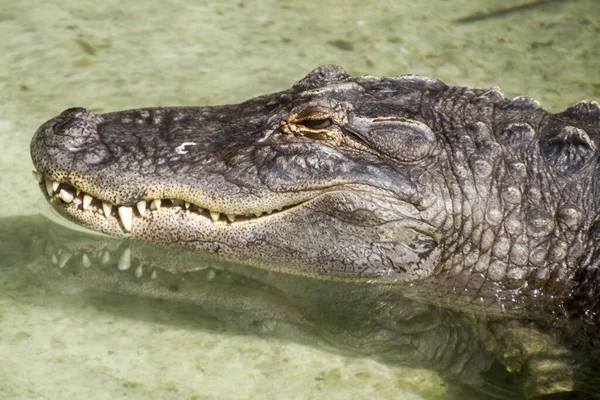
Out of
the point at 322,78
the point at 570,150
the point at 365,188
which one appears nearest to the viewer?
the point at 365,188

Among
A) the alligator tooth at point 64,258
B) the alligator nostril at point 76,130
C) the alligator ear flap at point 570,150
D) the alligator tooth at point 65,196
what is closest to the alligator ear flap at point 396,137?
the alligator ear flap at point 570,150

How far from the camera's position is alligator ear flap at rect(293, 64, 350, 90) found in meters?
5.03

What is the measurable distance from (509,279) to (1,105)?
3927mm

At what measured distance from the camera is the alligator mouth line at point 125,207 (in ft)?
14.9

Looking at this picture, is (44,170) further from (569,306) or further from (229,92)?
(569,306)

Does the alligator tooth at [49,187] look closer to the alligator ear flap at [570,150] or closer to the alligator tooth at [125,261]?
the alligator tooth at [125,261]

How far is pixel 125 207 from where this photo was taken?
14.8ft

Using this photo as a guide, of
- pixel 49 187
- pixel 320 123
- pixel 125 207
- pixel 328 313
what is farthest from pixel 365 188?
pixel 49 187

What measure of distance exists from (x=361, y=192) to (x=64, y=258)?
→ 1888 millimetres

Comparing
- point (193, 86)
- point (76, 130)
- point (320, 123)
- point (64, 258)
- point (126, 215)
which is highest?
point (320, 123)

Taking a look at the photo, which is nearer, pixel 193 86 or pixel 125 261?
pixel 125 261

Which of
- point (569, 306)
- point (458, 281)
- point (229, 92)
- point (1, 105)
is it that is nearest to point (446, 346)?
point (458, 281)

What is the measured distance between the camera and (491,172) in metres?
4.69

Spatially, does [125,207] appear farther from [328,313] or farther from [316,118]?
Result: [328,313]
